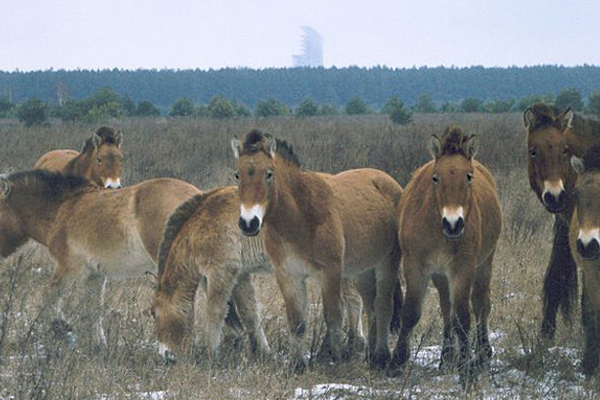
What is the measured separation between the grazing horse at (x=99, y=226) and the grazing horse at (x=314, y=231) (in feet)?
4.98

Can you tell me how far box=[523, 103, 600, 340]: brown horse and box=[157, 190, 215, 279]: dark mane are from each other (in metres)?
2.78

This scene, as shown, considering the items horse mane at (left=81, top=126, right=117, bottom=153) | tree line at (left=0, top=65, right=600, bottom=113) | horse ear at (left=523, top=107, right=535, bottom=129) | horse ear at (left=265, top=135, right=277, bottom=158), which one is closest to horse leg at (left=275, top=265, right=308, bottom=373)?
horse ear at (left=265, top=135, right=277, bottom=158)

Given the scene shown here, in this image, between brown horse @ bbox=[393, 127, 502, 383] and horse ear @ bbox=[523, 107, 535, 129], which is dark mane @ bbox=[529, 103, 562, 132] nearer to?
horse ear @ bbox=[523, 107, 535, 129]

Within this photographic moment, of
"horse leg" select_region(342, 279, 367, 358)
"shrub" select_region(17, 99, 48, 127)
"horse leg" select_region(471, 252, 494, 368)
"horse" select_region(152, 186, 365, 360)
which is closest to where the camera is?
"horse" select_region(152, 186, 365, 360)

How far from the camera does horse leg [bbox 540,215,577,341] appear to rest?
25.6ft

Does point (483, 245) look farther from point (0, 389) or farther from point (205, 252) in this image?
point (0, 389)

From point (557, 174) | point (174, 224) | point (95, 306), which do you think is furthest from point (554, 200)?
point (95, 306)

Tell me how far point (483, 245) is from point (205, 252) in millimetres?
2174

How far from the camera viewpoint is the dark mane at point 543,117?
7180mm

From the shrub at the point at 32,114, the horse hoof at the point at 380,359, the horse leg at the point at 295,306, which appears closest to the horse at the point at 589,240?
the horse hoof at the point at 380,359

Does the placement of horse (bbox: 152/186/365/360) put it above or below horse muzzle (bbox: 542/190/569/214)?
below

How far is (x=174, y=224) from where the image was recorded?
7.16 m

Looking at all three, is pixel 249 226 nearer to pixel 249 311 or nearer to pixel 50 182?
pixel 249 311

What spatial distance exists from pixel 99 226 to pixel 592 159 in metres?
4.31
